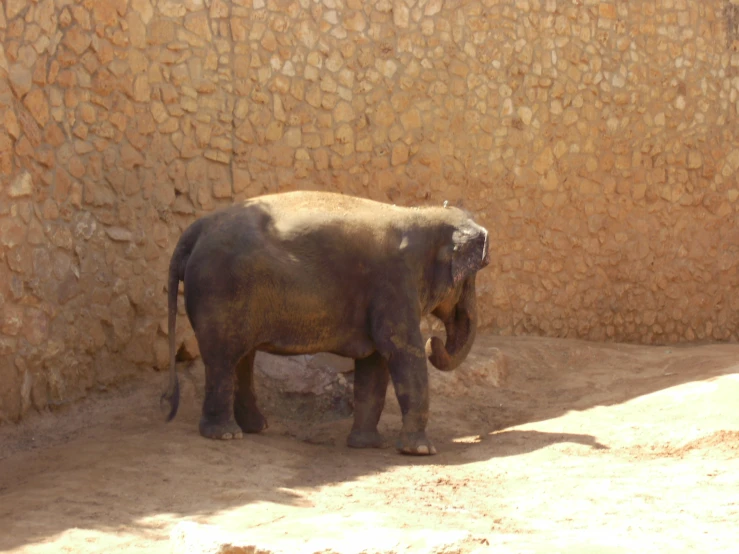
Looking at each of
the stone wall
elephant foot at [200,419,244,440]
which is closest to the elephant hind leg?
elephant foot at [200,419,244,440]

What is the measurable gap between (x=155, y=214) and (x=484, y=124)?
3.69 meters

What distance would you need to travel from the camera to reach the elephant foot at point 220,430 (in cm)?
707

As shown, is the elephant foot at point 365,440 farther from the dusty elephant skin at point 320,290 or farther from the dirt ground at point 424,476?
the dirt ground at point 424,476

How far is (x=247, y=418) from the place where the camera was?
759 centimetres

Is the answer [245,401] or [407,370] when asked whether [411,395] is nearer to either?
[407,370]

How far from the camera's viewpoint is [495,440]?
7.59m

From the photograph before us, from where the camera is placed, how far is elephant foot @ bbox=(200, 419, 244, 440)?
7.07 m

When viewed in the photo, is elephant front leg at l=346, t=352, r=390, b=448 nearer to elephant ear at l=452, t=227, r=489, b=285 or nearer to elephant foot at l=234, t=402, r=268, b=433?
elephant foot at l=234, t=402, r=268, b=433

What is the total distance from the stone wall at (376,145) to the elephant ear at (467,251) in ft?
8.28

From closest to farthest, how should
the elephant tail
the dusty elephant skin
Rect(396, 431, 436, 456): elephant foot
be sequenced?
the dusty elephant skin < Rect(396, 431, 436, 456): elephant foot < the elephant tail

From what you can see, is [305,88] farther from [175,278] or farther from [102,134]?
[175,278]

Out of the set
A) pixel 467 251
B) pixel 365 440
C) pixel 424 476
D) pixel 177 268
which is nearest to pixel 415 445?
pixel 365 440

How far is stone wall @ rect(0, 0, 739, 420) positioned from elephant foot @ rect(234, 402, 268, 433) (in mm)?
1396

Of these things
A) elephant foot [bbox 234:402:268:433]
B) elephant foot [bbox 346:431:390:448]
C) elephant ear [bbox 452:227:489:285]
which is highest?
elephant ear [bbox 452:227:489:285]
